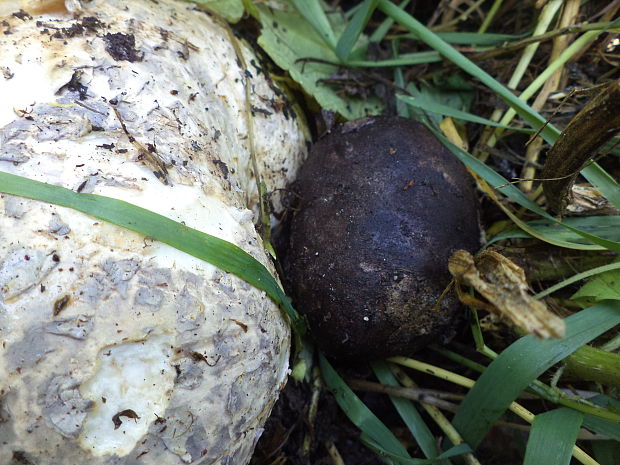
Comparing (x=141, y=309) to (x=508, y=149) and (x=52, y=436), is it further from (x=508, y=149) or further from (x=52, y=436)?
(x=508, y=149)

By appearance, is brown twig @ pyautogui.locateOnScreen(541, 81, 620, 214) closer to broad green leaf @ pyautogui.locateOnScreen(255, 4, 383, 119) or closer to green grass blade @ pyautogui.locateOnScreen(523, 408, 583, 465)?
green grass blade @ pyautogui.locateOnScreen(523, 408, 583, 465)

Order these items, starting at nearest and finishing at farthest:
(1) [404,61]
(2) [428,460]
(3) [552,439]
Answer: (3) [552,439]
(2) [428,460]
(1) [404,61]

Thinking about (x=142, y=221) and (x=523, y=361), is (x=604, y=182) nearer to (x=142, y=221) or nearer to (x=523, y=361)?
(x=523, y=361)

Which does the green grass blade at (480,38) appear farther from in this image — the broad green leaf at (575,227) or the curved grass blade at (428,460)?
the curved grass blade at (428,460)

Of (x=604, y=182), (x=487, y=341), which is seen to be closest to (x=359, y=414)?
(x=487, y=341)

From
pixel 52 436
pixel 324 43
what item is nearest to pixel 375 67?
pixel 324 43
